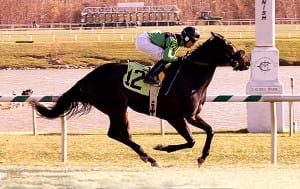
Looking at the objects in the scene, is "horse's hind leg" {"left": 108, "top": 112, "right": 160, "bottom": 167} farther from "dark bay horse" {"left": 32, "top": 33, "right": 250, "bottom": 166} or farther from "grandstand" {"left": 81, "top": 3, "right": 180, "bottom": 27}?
"grandstand" {"left": 81, "top": 3, "right": 180, "bottom": 27}

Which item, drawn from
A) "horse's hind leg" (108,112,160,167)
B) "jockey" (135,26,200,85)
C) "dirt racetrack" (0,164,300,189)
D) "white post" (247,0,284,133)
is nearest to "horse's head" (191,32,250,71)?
"jockey" (135,26,200,85)

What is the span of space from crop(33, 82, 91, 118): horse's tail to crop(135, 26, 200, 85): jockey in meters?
1.03

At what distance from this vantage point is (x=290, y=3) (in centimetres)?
11162

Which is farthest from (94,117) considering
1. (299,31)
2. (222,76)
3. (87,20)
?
(87,20)

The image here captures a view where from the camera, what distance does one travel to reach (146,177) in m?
8.29

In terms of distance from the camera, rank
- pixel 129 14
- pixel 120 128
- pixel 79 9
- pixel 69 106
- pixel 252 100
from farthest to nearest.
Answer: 1. pixel 79 9
2. pixel 129 14
3. pixel 252 100
4. pixel 69 106
5. pixel 120 128

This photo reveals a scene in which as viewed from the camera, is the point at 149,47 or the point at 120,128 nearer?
the point at 120,128

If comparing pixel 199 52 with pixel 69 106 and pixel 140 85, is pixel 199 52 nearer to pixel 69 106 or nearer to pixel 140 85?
pixel 140 85

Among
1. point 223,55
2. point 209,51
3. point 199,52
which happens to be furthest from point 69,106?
point 223,55

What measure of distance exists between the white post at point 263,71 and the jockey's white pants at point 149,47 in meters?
5.23

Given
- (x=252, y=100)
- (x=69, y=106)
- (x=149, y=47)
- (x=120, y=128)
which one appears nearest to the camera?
(x=120, y=128)

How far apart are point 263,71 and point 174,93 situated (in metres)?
6.05

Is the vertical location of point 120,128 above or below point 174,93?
below

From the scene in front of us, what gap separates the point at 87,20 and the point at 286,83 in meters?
60.7
